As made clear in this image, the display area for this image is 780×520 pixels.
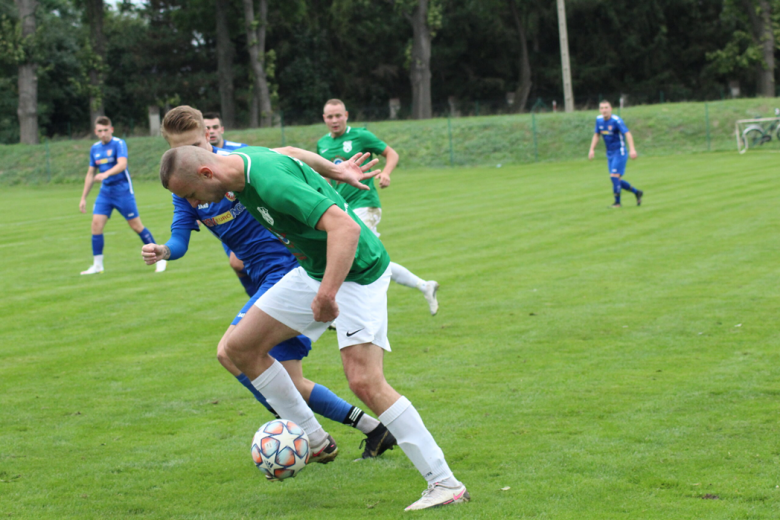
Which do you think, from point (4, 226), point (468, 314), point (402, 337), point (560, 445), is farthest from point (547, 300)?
point (4, 226)

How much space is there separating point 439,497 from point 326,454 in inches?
37.5

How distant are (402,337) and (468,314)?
1076 millimetres

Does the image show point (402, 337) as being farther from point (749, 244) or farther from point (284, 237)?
point (749, 244)

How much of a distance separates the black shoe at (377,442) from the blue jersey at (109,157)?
8.90m

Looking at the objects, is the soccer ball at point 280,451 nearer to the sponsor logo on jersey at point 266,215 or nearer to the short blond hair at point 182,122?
the sponsor logo on jersey at point 266,215

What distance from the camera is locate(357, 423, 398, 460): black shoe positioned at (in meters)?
4.86

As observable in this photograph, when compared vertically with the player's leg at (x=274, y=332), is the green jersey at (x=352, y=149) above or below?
above

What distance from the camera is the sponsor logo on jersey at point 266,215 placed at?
3.93 m

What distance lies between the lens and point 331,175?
4609 millimetres

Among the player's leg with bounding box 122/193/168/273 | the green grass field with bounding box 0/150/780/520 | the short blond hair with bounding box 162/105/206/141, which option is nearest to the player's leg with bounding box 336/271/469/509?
the green grass field with bounding box 0/150/780/520

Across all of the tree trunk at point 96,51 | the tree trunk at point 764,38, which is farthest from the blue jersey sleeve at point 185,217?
the tree trunk at point 764,38

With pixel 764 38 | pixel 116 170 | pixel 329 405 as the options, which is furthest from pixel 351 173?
pixel 764 38

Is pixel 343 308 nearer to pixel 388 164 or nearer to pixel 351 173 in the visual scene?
pixel 351 173

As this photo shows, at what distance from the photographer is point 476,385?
6.14 metres
